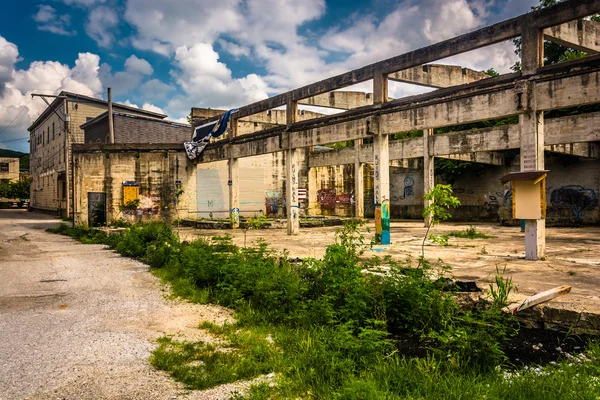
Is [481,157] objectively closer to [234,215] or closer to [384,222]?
[384,222]

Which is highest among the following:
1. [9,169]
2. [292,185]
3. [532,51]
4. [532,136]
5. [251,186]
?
[9,169]

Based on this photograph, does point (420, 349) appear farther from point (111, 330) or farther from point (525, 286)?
point (111, 330)

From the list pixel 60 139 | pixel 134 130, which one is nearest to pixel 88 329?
pixel 134 130

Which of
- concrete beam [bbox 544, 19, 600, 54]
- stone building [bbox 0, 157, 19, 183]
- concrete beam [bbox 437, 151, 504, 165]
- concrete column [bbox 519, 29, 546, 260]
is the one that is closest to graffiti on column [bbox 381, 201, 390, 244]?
concrete column [bbox 519, 29, 546, 260]

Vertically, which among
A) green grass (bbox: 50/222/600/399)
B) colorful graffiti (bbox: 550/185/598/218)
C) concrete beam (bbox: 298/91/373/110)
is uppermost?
concrete beam (bbox: 298/91/373/110)

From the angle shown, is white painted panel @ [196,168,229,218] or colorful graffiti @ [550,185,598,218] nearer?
colorful graffiti @ [550,185,598,218]

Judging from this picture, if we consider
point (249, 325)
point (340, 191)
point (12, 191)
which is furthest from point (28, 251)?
point (12, 191)

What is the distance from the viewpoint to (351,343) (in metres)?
3.98

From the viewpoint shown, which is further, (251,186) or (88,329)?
(251,186)

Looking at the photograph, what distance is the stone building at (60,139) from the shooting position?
106 ft

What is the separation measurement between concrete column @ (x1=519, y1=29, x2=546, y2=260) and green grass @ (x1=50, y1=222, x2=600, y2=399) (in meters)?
4.66

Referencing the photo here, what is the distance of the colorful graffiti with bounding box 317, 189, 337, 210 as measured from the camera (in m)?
29.9

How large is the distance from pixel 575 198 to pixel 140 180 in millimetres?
21437

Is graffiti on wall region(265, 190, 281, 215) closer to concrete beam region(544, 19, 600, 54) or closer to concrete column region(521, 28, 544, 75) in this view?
concrete beam region(544, 19, 600, 54)
